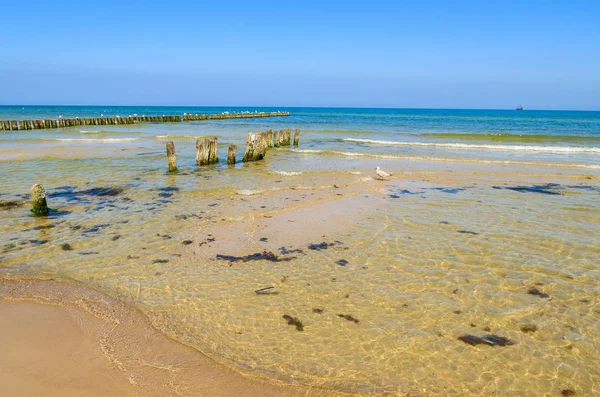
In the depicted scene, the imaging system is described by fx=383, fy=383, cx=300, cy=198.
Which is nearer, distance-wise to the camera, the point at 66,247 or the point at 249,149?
the point at 66,247

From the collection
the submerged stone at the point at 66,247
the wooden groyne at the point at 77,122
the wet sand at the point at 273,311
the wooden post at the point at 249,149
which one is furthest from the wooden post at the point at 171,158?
the wooden groyne at the point at 77,122

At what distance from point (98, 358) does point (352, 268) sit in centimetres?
406

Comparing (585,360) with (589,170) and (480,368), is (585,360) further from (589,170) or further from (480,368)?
(589,170)

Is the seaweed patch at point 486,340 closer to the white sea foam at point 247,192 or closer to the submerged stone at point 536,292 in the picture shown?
the submerged stone at point 536,292

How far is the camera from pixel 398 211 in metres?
10.4

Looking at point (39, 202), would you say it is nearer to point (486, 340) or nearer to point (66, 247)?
point (66, 247)

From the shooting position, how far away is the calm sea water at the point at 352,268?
14.2 ft

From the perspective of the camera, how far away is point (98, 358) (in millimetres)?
4258

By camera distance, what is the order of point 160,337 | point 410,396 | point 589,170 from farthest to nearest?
point 589,170 < point 160,337 < point 410,396

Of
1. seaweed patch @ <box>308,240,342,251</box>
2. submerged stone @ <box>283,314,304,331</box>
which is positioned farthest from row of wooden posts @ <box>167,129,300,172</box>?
submerged stone @ <box>283,314,304,331</box>

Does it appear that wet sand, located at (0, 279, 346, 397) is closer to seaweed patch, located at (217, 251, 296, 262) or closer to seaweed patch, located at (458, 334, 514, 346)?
seaweed patch, located at (458, 334, 514, 346)

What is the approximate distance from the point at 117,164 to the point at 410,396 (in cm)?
1816

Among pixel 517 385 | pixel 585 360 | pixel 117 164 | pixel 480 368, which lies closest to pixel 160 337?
pixel 480 368

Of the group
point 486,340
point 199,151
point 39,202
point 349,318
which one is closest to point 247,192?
point 39,202
